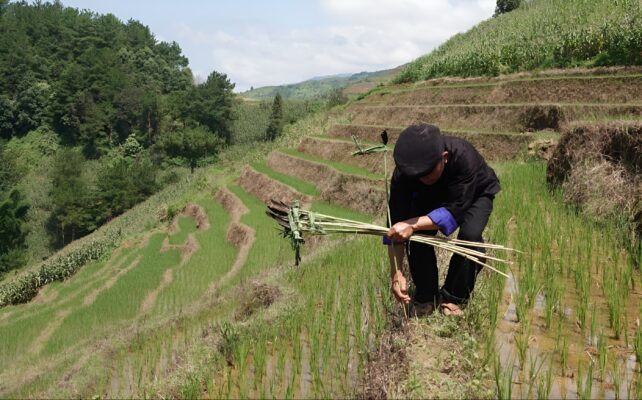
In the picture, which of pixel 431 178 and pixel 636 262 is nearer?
pixel 431 178

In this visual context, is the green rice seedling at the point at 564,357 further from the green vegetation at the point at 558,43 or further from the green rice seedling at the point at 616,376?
the green vegetation at the point at 558,43

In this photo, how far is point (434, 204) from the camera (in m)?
2.82

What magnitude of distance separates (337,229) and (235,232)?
36.4ft

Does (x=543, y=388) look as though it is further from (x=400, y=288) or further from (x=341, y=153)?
(x=341, y=153)

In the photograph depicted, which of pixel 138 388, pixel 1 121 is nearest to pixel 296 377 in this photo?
pixel 138 388

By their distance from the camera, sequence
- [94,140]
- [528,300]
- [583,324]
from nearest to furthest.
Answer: [583,324]
[528,300]
[94,140]

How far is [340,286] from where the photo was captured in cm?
434

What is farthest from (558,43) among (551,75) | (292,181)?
(292,181)

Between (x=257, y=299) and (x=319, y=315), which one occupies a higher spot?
(x=319, y=315)

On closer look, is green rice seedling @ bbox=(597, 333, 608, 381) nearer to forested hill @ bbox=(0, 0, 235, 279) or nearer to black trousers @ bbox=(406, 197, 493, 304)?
black trousers @ bbox=(406, 197, 493, 304)

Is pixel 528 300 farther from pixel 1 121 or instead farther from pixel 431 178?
pixel 1 121

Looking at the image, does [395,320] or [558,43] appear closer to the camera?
[395,320]

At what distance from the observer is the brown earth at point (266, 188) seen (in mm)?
14605

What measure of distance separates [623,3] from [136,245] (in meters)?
19.8
